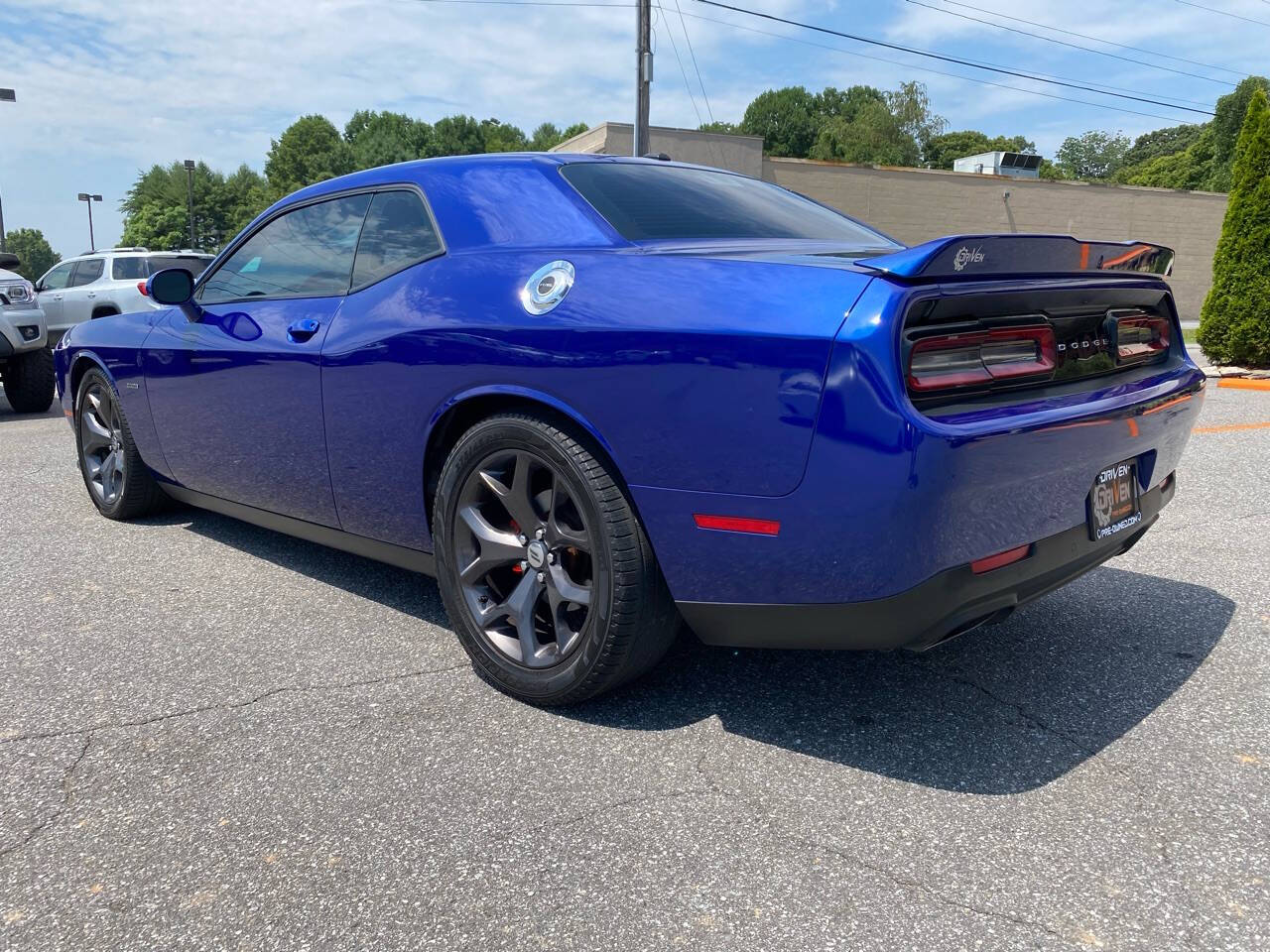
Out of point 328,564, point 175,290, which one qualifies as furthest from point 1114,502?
point 175,290

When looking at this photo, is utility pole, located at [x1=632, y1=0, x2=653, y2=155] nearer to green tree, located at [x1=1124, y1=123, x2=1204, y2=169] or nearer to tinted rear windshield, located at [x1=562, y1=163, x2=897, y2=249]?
tinted rear windshield, located at [x1=562, y1=163, x2=897, y2=249]

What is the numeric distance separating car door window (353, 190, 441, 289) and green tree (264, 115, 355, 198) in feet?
294

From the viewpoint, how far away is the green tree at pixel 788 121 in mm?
91750

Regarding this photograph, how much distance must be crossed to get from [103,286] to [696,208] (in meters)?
13.5

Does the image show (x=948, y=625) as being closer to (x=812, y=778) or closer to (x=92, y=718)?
(x=812, y=778)

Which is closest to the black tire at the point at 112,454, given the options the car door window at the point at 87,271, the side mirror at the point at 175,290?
the side mirror at the point at 175,290

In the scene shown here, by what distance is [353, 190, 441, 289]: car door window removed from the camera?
309 centimetres

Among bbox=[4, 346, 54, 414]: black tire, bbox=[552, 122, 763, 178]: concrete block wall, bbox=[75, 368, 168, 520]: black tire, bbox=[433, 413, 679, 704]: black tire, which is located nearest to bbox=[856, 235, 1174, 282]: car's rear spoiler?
bbox=[433, 413, 679, 704]: black tire

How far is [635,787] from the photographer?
2.36 metres

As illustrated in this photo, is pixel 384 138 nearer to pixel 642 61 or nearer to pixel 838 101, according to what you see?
pixel 838 101

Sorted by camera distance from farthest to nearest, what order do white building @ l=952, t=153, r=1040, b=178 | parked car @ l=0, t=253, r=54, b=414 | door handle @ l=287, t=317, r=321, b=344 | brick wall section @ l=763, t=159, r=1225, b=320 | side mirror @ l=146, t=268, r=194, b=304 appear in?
1. white building @ l=952, t=153, r=1040, b=178
2. brick wall section @ l=763, t=159, r=1225, b=320
3. parked car @ l=0, t=253, r=54, b=414
4. side mirror @ l=146, t=268, r=194, b=304
5. door handle @ l=287, t=317, r=321, b=344

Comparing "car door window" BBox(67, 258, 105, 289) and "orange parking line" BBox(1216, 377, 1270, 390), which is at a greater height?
"car door window" BBox(67, 258, 105, 289)

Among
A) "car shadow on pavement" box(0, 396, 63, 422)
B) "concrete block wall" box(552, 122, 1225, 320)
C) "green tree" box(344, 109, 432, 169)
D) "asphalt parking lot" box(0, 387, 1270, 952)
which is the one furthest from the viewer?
"green tree" box(344, 109, 432, 169)

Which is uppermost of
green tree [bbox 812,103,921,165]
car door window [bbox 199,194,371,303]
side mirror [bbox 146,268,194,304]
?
green tree [bbox 812,103,921,165]
